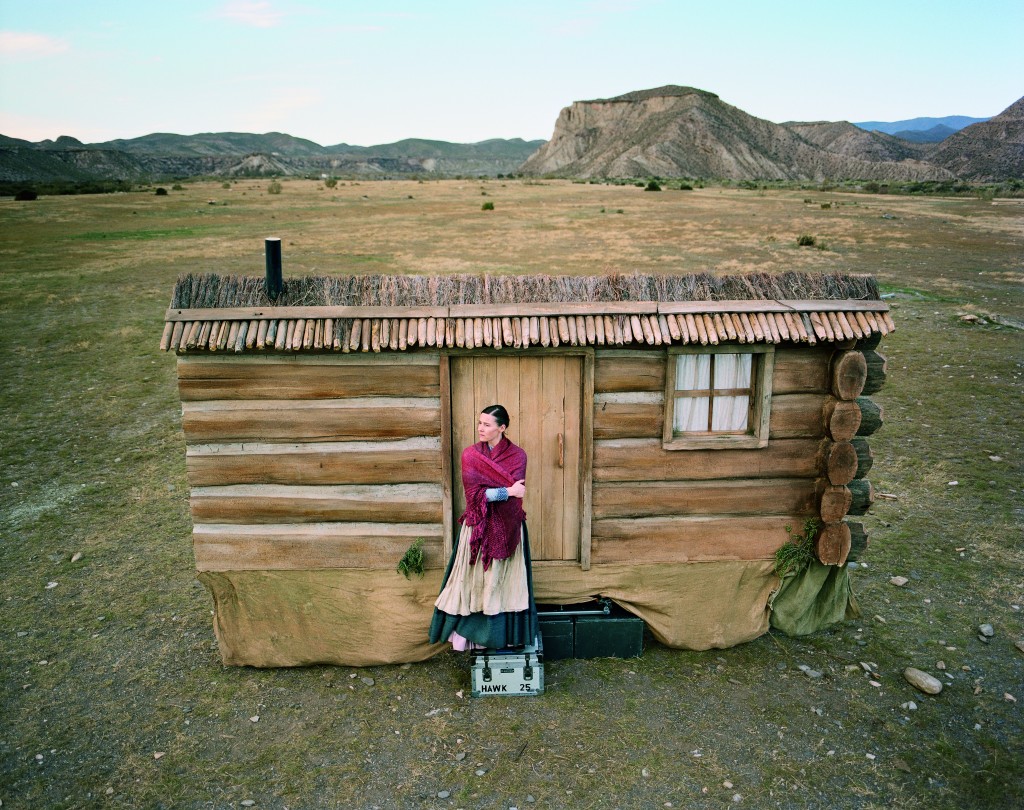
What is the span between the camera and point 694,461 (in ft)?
21.7

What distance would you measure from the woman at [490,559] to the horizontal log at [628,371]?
43.7 inches

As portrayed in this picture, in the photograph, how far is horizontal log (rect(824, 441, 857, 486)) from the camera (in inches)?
252

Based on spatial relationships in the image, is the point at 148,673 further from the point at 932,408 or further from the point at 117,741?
the point at 932,408

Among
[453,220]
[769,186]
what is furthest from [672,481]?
[769,186]

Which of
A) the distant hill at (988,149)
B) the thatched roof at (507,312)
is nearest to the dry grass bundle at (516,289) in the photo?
the thatched roof at (507,312)

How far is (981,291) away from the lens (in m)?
21.2

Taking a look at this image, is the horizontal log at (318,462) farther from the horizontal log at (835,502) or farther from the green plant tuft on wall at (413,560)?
the horizontal log at (835,502)

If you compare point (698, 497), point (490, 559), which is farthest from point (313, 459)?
point (698, 497)

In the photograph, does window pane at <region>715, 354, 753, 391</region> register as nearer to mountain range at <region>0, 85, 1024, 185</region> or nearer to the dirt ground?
the dirt ground

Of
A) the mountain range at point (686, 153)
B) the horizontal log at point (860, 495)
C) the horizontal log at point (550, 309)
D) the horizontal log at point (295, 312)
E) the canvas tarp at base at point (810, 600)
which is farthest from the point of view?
the mountain range at point (686, 153)

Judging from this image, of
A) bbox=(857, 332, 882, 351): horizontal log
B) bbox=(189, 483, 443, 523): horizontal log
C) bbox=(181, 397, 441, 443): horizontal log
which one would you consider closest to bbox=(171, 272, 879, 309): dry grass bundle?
bbox=(857, 332, 882, 351): horizontal log

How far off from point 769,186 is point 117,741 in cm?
7417

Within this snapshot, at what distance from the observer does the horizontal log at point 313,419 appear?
627 centimetres

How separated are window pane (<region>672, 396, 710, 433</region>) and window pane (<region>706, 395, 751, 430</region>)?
102mm
